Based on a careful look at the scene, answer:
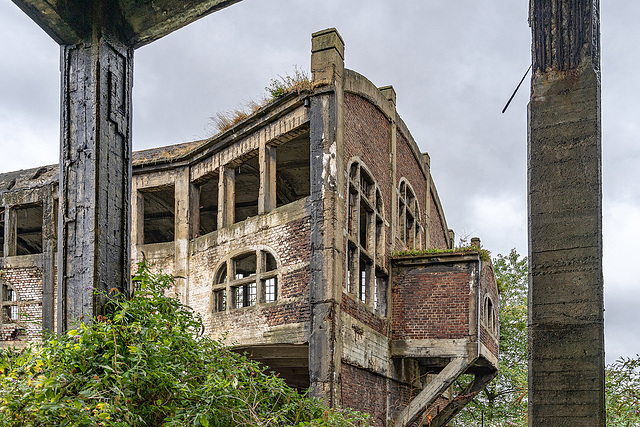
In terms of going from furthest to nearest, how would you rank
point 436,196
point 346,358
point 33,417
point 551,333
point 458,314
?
point 436,196, point 458,314, point 346,358, point 33,417, point 551,333

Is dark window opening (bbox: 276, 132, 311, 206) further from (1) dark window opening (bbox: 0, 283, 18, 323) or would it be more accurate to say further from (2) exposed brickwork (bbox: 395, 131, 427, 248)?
(1) dark window opening (bbox: 0, 283, 18, 323)

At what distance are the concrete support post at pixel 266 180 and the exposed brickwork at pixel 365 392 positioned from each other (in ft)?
12.9

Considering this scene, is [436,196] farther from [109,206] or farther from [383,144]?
[109,206]

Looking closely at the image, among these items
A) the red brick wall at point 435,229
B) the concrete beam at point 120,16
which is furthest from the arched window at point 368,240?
the concrete beam at point 120,16

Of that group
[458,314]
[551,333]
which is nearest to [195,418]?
[551,333]

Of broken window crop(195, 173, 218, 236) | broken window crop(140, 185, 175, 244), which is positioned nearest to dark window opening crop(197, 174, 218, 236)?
broken window crop(195, 173, 218, 236)

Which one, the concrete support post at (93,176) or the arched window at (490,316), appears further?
the arched window at (490,316)

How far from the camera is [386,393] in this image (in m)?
15.9

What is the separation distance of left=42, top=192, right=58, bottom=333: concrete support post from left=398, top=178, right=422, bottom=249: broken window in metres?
10.2

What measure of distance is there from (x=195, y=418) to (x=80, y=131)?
225 cm

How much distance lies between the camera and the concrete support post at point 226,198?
648 inches

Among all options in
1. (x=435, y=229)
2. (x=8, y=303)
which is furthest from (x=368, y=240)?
(x=8, y=303)

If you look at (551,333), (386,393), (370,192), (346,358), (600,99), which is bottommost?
(386,393)

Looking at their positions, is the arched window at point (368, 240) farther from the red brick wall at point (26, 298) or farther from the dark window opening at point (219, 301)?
the red brick wall at point (26, 298)
